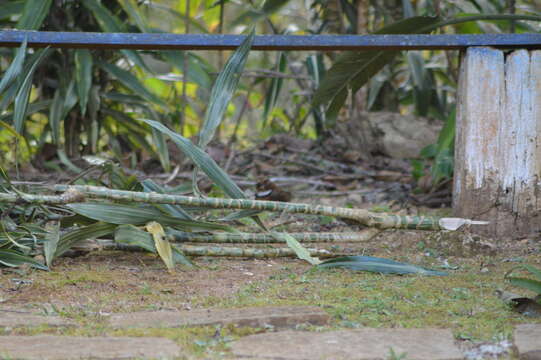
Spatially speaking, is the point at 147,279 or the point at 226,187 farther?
the point at 226,187

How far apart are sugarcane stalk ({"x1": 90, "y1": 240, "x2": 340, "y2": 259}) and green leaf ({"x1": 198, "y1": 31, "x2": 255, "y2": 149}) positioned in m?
0.33

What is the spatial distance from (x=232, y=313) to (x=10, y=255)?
0.83 metres

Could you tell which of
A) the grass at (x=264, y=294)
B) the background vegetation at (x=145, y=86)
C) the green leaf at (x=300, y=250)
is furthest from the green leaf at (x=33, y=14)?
the green leaf at (x=300, y=250)

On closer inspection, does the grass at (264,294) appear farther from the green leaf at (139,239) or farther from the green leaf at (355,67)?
the green leaf at (355,67)

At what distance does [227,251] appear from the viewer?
2176mm

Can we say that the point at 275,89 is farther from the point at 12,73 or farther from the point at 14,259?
the point at 14,259

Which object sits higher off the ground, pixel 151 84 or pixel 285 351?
pixel 151 84

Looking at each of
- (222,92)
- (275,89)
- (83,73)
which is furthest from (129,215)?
(275,89)

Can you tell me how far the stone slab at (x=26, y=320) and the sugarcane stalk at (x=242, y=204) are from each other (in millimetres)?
494

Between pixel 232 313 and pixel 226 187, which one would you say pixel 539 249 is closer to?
pixel 226 187

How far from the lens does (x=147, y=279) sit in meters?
1.90

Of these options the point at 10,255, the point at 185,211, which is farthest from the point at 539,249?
the point at 10,255

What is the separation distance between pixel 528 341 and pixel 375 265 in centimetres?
71

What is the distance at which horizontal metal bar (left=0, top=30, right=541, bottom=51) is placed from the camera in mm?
2420
